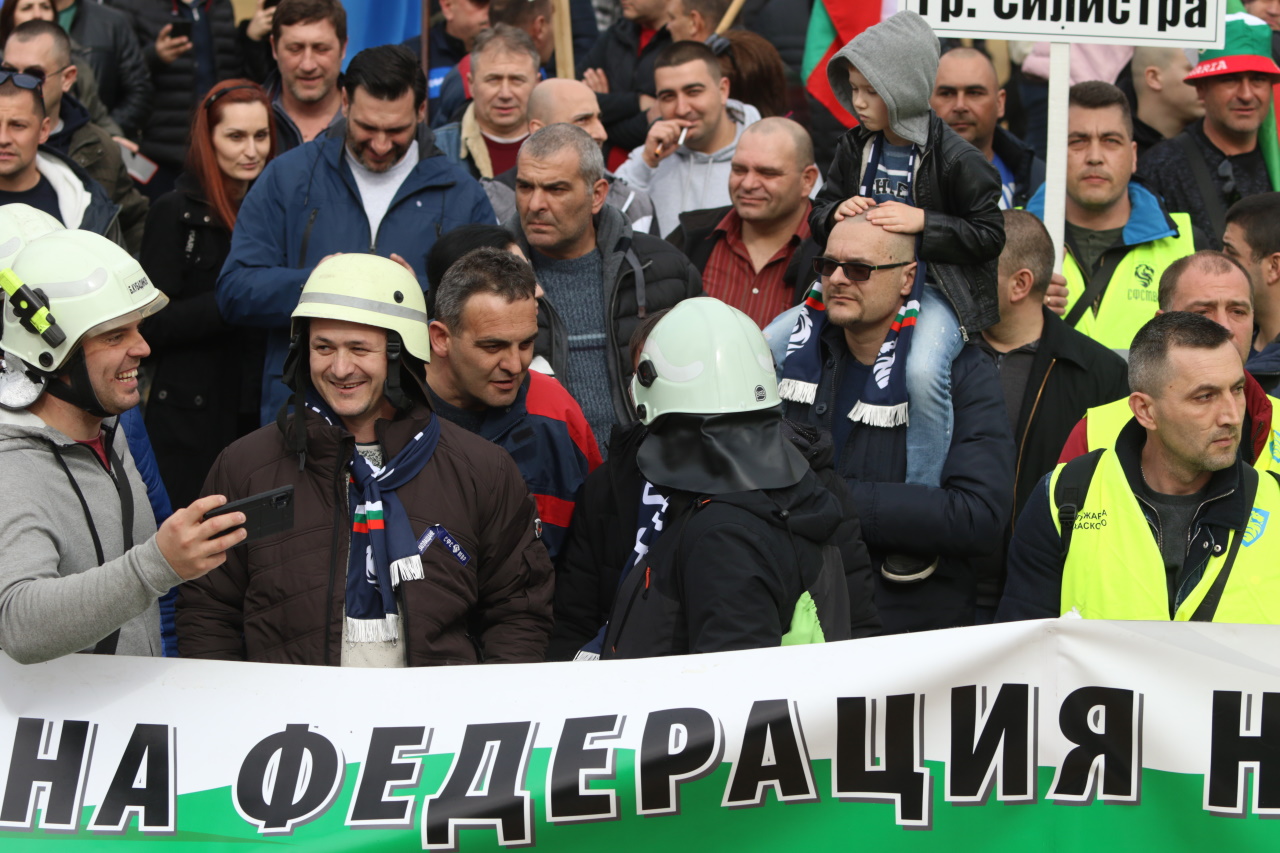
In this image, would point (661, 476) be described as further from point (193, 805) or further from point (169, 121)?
point (169, 121)

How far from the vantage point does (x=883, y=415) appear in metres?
5.11


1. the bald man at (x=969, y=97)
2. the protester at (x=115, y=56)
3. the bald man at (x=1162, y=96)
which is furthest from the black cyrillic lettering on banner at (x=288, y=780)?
the bald man at (x=1162, y=96)

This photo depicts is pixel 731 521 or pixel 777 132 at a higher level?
pixel 777 132

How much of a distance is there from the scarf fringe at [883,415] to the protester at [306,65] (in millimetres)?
3369

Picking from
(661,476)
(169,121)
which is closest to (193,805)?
(661,476)

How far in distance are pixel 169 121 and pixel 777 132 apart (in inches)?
159

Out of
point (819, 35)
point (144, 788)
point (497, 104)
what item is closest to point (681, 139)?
point (497, 104)

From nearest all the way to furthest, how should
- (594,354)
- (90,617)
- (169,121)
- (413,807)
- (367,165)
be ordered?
(90,617)
(413,807)
(594,354)
(367,165)
(169,121)

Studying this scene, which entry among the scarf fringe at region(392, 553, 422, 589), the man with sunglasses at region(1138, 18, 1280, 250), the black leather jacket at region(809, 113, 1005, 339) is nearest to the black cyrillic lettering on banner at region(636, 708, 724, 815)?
the scarf fringe at region(392, 553, 422, 589)

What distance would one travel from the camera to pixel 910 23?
17.1ft

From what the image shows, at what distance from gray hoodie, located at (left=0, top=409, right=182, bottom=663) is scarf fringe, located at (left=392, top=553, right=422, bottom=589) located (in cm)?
65

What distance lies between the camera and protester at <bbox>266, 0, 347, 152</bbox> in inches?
289

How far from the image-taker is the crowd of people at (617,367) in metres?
3.91

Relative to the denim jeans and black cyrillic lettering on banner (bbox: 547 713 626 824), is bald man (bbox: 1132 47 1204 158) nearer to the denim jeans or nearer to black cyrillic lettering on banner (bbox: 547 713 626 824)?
the denim jeans
